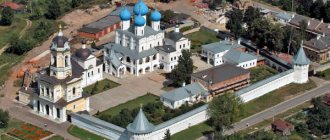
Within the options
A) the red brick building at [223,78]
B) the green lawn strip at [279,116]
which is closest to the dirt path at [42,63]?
the red brick building at [223,78]

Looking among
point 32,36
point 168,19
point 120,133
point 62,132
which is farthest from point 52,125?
point 168,19

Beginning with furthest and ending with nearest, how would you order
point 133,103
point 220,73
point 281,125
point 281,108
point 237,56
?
point 237,56
point 220,73
point 133,103
point 281,108
point 281,125

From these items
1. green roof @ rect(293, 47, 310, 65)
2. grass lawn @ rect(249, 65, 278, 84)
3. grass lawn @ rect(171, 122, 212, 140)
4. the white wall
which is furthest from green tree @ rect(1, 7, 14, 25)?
green roof @ rect(293, 47, 310, 65)

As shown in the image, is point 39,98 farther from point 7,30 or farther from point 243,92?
point 7,30

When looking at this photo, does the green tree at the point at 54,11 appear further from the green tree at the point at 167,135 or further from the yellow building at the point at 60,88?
the green tree at the point at 167,135

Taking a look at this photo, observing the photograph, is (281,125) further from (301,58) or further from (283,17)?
(283,17)

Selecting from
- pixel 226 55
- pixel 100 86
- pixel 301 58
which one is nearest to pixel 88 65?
pixel 100 86
